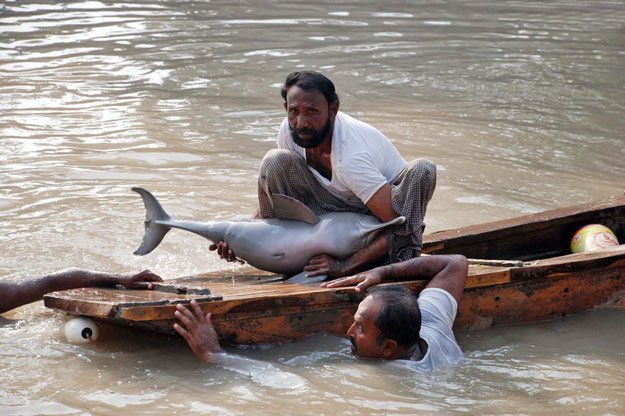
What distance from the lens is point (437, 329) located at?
16.9 ft

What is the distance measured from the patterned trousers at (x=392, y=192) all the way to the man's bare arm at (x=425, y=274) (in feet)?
0.60

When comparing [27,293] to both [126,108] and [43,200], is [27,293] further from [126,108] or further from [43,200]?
[126,108]

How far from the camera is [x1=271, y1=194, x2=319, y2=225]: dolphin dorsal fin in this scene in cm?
556

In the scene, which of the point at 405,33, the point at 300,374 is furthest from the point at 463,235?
the point at 405,33

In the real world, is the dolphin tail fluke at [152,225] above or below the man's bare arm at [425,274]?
above

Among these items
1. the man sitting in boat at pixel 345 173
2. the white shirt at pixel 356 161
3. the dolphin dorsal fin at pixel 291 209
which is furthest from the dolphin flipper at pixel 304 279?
the white shirt at pixel 356 161

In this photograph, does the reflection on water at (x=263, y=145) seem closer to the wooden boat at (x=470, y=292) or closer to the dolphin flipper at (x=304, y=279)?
the wooden boat at (x=470, y=292)

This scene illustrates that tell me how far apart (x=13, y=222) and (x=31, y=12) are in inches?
305

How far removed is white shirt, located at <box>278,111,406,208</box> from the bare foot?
1108 millimetres

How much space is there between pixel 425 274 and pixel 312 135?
3.04ft

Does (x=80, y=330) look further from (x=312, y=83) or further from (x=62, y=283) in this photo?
(x=312, y=83)

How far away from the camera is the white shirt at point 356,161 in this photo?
17.9ft

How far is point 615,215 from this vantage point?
657cm

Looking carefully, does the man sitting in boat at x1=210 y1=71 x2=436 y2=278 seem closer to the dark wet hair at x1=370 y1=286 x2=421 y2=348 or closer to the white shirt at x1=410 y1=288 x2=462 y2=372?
the white shirt at x1=410 y1=288 x2=462 y2=372
